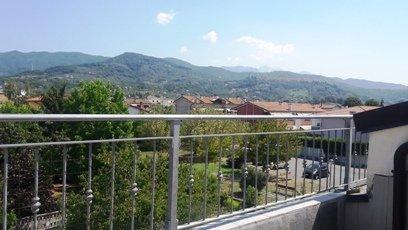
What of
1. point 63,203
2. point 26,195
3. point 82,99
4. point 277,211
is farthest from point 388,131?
point 82,99

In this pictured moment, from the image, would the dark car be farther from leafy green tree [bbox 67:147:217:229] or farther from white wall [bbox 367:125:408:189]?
leafy green tree [bbox 67:147:217:229]

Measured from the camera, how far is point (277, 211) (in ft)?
13.9

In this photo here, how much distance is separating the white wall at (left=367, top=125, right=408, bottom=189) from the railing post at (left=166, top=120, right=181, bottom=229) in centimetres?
233

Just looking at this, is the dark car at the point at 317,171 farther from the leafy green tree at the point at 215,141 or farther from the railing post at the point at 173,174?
the railing post at the point at 173,174

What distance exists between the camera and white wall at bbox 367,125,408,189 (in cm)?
431

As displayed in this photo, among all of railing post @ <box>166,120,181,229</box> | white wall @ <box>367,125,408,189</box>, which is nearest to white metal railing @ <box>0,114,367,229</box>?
railing post @ <box>166,120,181,229</box>

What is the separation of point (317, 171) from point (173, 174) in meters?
2.52

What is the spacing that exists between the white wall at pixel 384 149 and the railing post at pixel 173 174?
2331 mm

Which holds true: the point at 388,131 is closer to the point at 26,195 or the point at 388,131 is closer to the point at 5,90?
the point at 26,195

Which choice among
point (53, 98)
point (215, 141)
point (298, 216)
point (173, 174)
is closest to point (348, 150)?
point (298, 216)

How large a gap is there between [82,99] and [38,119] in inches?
1712

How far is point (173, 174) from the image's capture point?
131 inches

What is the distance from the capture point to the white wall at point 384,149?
14.1ft

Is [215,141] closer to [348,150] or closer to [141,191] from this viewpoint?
[141,191]
